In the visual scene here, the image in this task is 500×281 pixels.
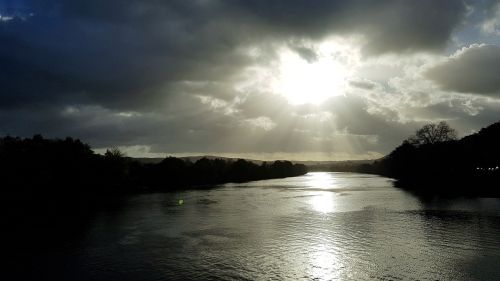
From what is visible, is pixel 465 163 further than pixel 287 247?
Yes

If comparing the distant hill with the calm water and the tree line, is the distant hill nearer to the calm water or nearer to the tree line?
the calm water

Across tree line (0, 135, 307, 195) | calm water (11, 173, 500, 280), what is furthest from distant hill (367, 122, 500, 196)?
tree line (0, 135, 307, 195)

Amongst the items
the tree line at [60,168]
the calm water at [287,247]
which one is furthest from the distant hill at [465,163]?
the tree line at [60,168]

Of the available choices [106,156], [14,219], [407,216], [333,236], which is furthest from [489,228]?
[106,156]

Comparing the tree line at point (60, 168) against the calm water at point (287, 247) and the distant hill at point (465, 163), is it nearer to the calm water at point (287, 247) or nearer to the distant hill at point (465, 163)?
the calm water at point (287, 247)

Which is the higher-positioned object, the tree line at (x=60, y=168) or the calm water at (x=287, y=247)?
the tree line at (x=60, y=168)

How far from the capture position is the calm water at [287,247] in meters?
40.8

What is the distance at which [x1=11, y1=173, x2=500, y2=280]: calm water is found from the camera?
40.8 metres

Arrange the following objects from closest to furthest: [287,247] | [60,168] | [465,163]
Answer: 1. [287,247]
2. [60,168]
3. [465,163]

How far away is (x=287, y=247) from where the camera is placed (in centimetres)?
5206

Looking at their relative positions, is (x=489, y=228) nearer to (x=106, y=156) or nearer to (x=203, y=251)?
(x=203, y=251)

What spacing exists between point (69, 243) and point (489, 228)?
62104 millimetres

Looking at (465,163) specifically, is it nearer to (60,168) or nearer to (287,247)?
A: (287,247)

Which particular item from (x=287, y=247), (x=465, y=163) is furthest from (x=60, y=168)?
(x=465, y=163)
